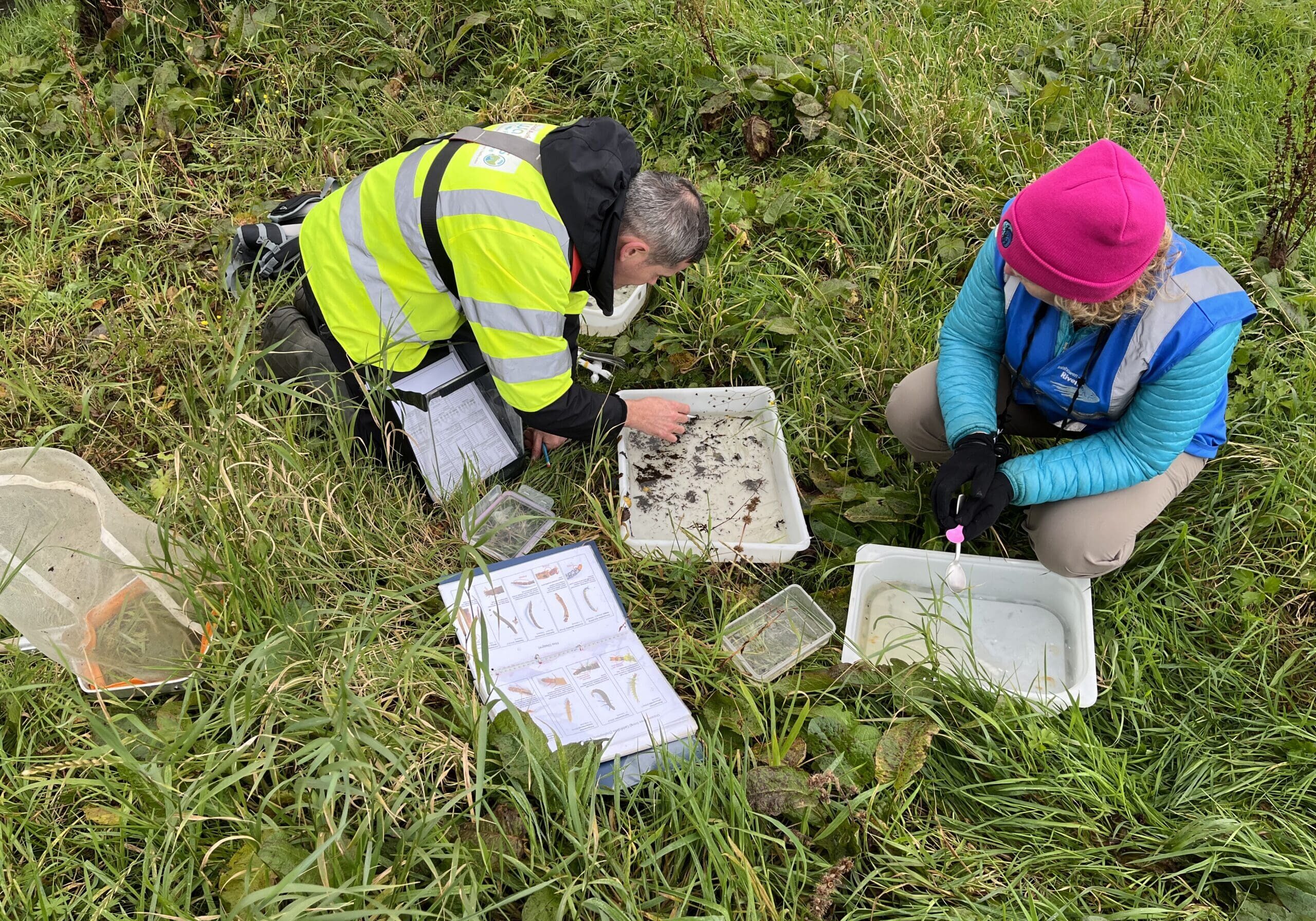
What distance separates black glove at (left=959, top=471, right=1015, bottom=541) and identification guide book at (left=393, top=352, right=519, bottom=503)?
138cm

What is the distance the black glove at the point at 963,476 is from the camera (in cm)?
227

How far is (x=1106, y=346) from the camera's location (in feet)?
6.77

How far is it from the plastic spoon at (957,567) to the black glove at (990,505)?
0.02 metres

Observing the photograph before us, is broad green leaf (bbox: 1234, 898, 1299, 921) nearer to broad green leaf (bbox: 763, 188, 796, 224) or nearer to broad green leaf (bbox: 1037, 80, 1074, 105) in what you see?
broad green leaf (bbox: 763, 188, 796, 224)

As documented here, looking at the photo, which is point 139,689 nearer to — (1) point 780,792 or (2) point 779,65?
(1) point 780,792

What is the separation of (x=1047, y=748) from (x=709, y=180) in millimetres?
2316

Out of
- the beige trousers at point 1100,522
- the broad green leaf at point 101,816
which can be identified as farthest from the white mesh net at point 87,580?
the beige trousers at point 1100,522

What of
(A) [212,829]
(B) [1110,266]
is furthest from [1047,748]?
(A) [212,829]

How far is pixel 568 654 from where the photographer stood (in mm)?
2277

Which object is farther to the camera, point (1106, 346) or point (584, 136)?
point (584, 136)

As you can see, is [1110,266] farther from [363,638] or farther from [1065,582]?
[363,638]

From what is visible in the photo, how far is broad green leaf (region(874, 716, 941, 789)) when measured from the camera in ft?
6.45

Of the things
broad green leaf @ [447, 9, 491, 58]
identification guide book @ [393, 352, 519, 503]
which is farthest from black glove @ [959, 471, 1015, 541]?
broad green leaf @ [447, 9, 491, 58]

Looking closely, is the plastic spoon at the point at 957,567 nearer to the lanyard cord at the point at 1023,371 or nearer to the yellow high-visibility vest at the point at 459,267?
the lanyard cord at the point at 1023,371
